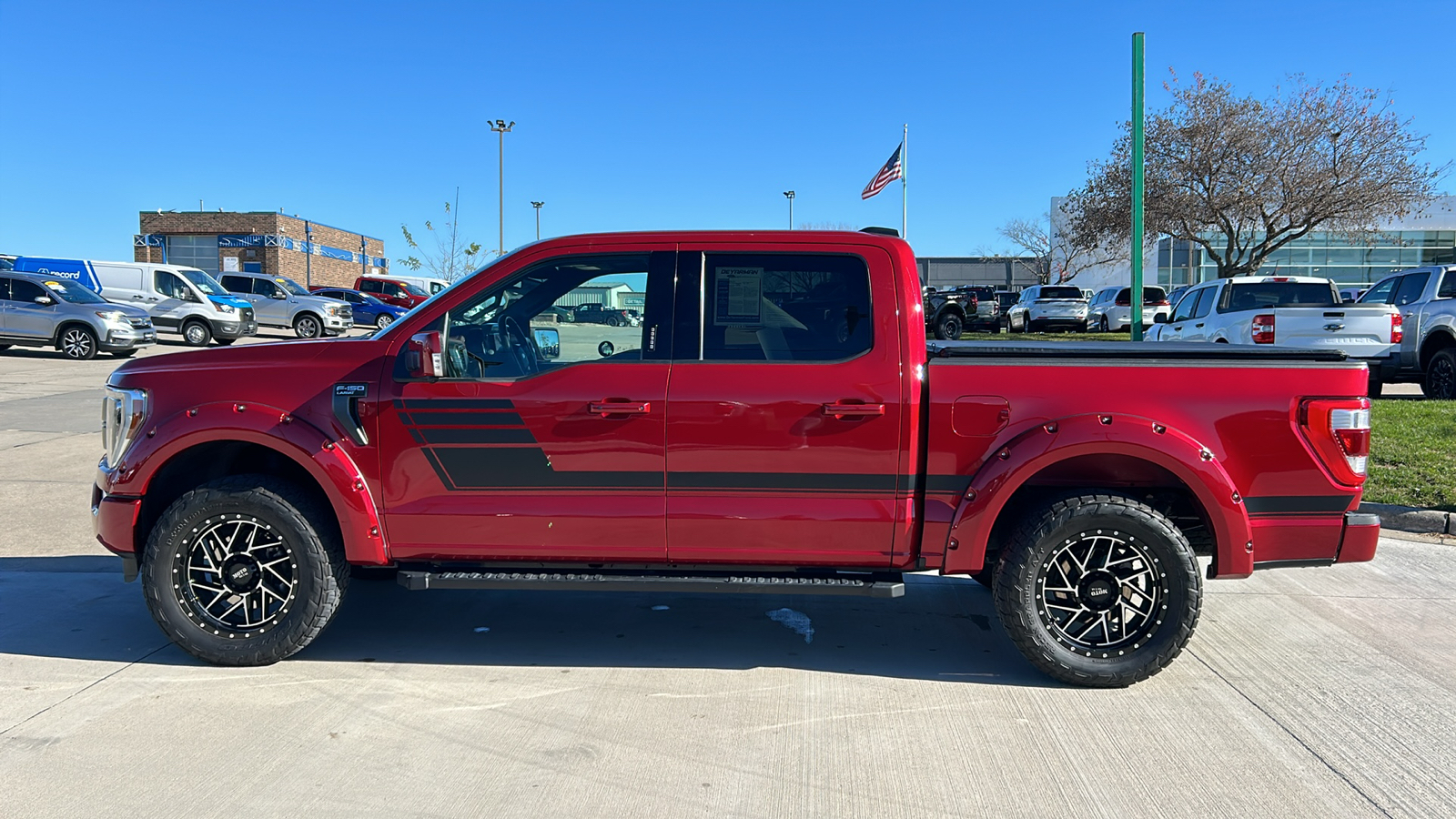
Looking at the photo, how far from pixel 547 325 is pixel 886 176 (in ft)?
75.6

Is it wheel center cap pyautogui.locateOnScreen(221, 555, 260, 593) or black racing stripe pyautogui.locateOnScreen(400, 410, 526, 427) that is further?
wheel center cap pyautogui.locateOnScreen(221, 555, 260, 593)

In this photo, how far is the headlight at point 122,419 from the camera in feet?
14.6

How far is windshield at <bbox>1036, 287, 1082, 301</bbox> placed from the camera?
3256 centimetres

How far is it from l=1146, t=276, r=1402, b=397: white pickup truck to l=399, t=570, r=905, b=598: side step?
30.0ft

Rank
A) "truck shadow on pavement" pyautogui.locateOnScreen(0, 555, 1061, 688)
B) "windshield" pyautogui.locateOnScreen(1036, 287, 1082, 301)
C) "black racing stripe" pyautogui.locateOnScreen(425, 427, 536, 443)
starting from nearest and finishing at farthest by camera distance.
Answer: "black racing stripe" pyautogui.locateOnScreen(425, 427, 536, 443), "truck shadow on pavement" pyautogui.locateOnScreen(0, 555, 1061, 688), "windshield" pyautogui.locateOnScreen(1036, 287, 1082, 301)

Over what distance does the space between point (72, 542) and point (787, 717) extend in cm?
535

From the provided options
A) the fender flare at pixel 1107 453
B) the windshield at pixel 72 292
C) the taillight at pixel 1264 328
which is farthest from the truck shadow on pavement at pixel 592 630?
the windshield at pixel 72 292

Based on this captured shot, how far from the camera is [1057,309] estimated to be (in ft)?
105

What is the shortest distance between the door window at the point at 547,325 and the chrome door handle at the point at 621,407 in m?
0.21

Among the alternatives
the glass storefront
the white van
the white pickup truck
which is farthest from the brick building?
the white pickup truck

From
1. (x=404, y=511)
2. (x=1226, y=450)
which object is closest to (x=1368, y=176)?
(x=1226, y=450)

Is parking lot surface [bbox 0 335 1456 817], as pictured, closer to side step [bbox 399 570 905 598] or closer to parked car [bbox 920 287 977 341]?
side step [bbox 399 570 905 598]

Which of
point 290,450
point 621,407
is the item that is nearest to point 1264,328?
point 621,407

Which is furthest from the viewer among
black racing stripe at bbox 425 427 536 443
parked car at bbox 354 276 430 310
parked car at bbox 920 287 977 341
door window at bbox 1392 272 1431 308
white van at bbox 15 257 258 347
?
parked car at bbox 354 276 430 310
